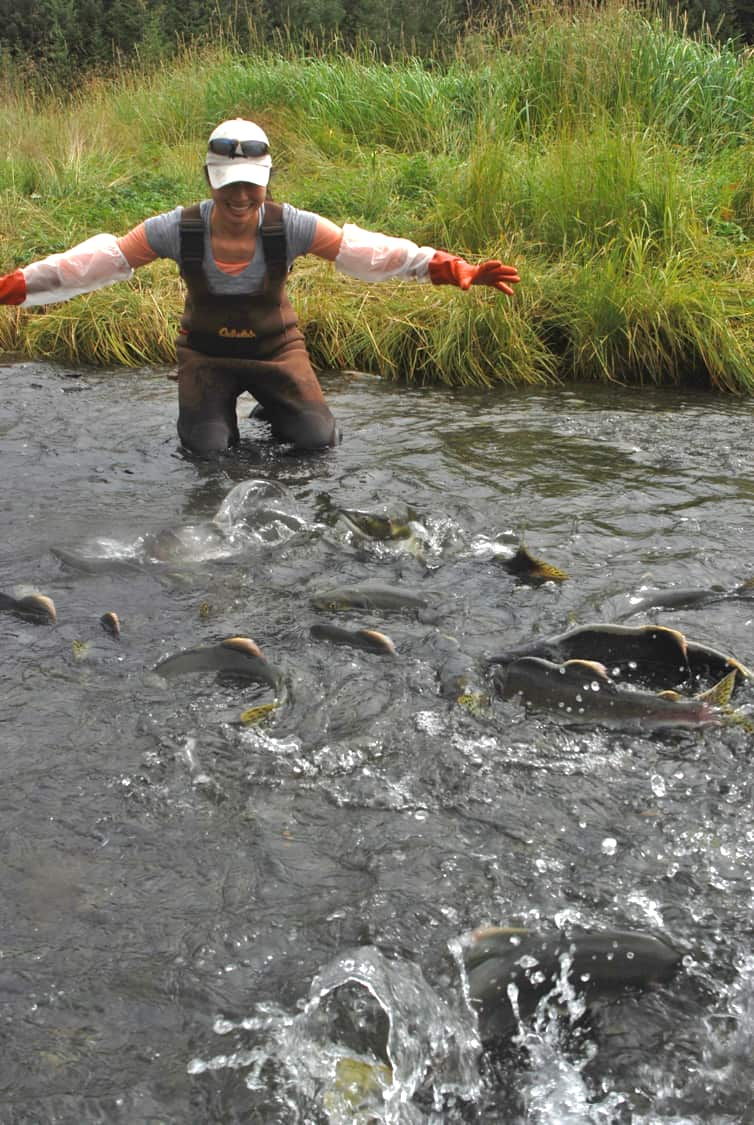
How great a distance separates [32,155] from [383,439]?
789cm

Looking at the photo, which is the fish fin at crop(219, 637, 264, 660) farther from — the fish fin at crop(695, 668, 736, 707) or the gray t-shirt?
the gray t-shirt

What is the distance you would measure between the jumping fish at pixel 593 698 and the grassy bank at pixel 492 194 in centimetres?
462

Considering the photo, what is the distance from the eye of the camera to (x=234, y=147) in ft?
17.6

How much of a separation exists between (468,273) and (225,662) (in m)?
2.67

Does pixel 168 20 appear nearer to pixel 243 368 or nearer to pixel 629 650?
pixel 243 368

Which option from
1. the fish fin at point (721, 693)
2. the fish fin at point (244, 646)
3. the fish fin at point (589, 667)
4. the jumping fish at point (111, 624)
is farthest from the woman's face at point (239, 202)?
the fish fin at point (721, 693)

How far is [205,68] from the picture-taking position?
14.3 m

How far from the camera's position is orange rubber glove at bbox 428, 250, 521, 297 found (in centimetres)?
537

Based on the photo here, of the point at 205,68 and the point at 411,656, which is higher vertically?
the point at 205,68

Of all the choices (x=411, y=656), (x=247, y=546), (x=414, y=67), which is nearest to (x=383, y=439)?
(x=247, y=546)

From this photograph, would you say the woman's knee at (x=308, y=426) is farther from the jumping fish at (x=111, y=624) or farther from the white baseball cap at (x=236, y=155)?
the jumping fish at (x=111, y=624)

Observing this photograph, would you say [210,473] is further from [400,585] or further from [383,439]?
[400,585]

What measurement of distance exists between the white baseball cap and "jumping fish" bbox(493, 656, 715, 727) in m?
3.13

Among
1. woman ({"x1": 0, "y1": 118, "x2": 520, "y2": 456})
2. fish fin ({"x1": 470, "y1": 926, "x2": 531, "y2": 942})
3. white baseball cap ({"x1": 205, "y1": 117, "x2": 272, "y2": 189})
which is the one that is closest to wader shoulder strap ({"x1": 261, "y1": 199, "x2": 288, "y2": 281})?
woman ({"x1": 0, "y1": 118, "x2": 520, "y2": 456})
